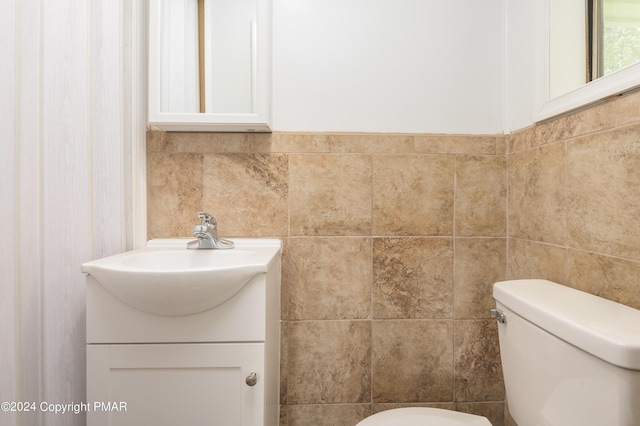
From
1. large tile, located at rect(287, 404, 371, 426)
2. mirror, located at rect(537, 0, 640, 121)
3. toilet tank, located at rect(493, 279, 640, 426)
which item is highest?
mirror, located at rect(537, 0, 640, 121)

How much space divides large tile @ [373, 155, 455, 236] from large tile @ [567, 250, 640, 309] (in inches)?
15.5

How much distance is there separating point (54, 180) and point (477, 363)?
1.47 metres

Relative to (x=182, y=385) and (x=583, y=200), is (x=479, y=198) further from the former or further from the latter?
(x=182, y=385)

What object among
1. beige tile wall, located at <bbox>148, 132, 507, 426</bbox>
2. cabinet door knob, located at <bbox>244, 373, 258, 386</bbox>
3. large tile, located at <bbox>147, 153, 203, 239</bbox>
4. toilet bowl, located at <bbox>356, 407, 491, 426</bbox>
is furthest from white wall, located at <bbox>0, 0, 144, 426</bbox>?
toilet bowl, located at <bbox>356, 407, 491, 426</bbox>

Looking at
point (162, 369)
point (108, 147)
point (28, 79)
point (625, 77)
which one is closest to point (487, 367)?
point (625, 77)

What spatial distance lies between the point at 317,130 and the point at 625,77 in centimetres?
85

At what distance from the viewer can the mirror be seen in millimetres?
790

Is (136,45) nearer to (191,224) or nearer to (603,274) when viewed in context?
(191,224)

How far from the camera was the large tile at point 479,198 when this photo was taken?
120cm

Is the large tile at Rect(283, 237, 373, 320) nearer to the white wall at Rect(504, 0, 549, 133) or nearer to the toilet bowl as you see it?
the toilet bowl

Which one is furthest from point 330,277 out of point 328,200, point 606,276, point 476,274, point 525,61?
point 525,61

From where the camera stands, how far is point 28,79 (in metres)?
0.73

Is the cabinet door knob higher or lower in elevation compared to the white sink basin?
lower

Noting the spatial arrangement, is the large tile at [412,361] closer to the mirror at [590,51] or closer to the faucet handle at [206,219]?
the faucet handle at [206,219]
